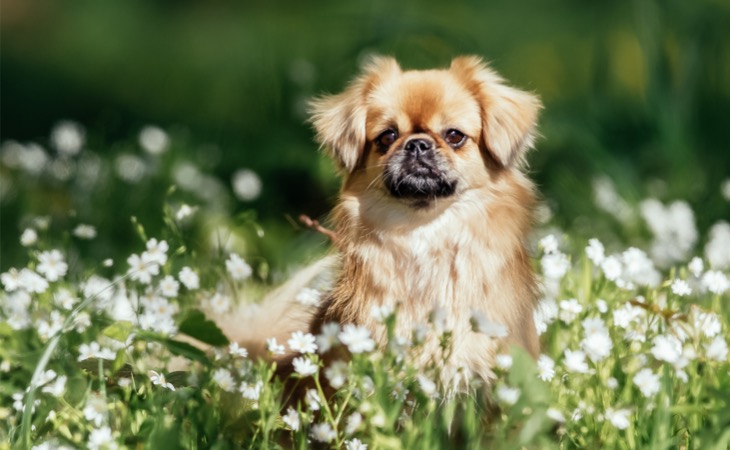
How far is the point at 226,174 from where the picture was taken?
18.3 feet

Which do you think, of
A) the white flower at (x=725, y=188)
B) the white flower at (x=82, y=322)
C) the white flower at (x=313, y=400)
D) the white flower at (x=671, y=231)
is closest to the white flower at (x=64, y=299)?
the white flower at (x=82, y=322)

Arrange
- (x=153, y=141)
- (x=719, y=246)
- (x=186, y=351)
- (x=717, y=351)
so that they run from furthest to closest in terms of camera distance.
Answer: (x=153, y=141) < (x=719, y=246) < (x=186, y=351) < (x=717, y=351)

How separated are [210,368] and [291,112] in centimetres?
304

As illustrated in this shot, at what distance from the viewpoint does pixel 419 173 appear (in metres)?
3.19


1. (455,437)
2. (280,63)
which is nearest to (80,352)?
(455,437)

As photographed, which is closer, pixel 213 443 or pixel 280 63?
pixel 213 443

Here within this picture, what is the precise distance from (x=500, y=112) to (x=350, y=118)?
451 mm

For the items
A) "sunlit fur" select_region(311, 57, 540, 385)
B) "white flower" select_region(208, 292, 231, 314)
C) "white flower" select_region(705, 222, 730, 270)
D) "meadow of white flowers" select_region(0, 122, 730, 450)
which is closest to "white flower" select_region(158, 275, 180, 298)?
"meadow of white flowers" select_region(0, 122, 730, 450)

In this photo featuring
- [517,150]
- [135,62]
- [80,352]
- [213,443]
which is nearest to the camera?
[213,443]

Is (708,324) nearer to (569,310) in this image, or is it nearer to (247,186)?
(569,310)

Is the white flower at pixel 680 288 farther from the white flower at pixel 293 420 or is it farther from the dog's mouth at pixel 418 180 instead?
the white flower at pixel 293 420

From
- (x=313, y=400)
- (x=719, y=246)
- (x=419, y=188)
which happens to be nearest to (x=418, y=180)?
(x=419, y=188)

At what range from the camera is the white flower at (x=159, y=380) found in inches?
105

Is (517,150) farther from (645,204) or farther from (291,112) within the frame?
(291,112)
